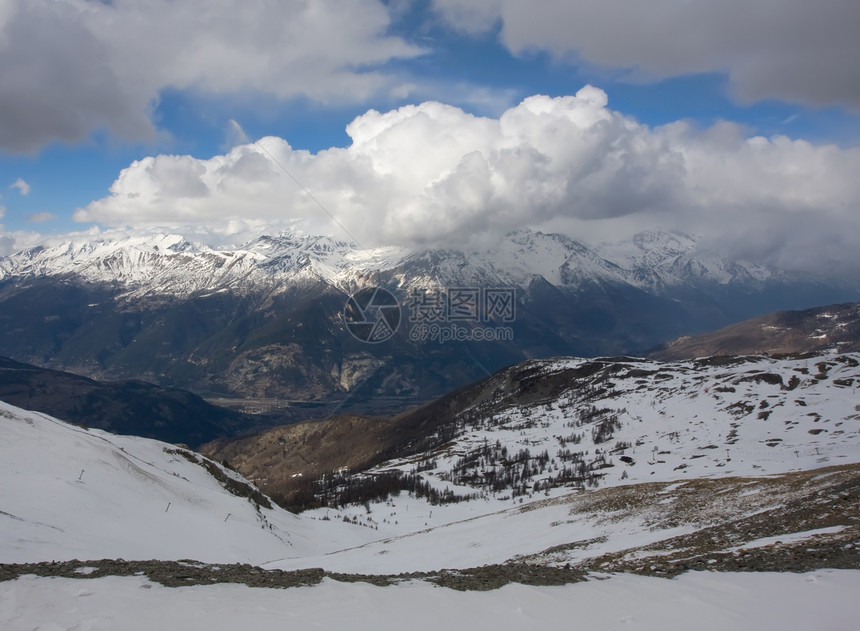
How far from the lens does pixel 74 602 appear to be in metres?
13.7

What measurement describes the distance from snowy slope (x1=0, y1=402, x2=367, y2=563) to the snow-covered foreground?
8.92 metres

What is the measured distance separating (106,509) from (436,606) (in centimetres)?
2691

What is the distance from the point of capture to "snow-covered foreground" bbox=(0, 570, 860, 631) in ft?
42.4

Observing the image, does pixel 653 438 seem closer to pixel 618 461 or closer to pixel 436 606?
pixel 618 461

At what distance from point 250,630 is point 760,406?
127 m

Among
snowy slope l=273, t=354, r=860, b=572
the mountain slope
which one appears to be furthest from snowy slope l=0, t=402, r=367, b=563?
the mountain slope

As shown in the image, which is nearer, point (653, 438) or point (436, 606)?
point (436, 606)

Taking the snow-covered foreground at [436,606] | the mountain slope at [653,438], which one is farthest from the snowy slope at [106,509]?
the mountain slope at [653,438]

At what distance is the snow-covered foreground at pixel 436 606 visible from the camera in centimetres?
1293

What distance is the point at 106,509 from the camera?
32.2m

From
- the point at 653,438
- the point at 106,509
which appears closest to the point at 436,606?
the point at 106,509

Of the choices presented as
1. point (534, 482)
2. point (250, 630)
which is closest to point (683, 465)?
point (534, 482)

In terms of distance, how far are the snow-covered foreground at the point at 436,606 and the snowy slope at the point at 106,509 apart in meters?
8.92

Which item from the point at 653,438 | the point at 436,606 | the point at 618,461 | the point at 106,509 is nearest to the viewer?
the point at 436,606
